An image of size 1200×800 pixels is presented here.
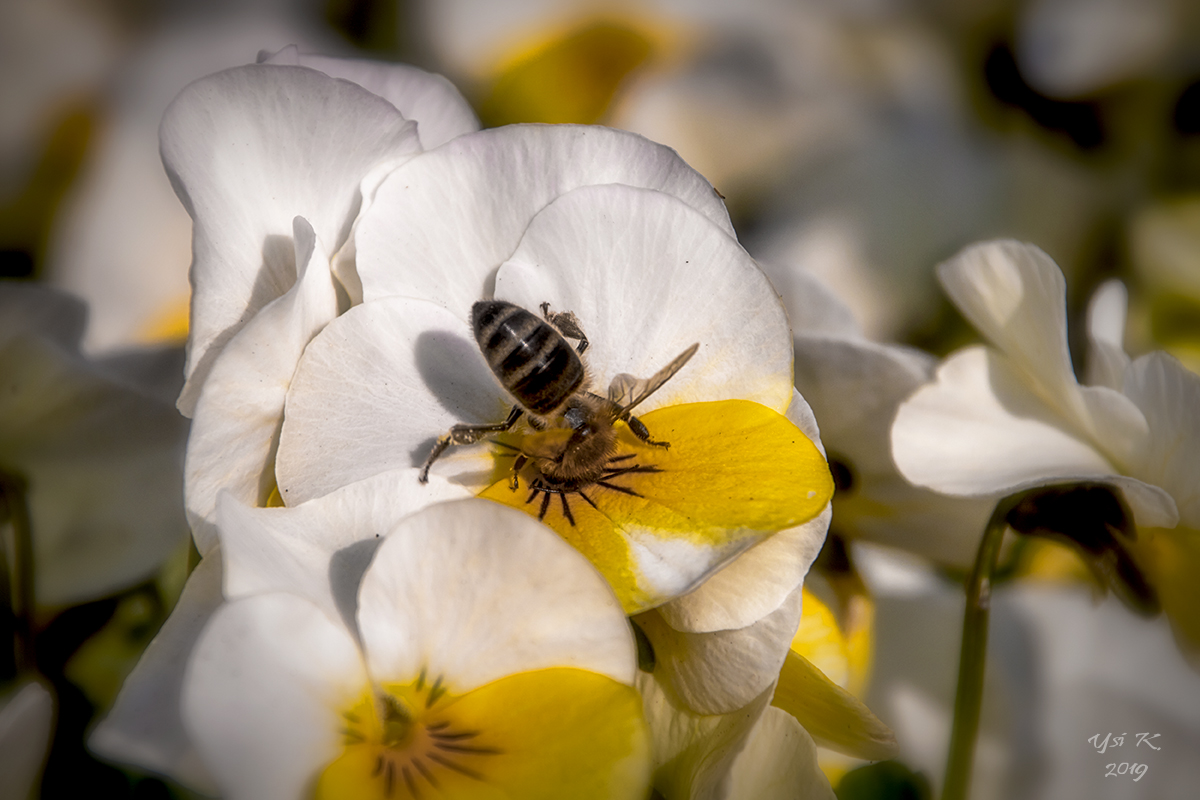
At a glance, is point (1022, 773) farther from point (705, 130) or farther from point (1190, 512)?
point (705, 130)

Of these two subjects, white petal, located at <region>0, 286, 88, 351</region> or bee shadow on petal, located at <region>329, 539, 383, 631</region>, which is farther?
white petal, located at <region>0, 286, 88, 351</region>

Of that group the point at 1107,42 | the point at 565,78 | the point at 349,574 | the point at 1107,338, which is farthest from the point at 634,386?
the point at 1107,42

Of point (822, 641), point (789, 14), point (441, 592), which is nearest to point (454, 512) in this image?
point (441, 592)

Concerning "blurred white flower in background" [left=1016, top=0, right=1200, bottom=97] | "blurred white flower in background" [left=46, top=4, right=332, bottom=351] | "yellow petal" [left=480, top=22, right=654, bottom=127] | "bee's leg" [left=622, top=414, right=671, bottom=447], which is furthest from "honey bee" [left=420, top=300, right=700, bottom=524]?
"blurred white flower in background" [left=1016, top=0, right=1200, bottom=97]

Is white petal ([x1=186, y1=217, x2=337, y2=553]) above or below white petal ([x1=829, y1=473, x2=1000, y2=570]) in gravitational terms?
above

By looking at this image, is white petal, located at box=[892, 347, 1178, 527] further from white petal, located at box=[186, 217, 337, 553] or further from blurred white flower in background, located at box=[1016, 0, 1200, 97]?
blurred white flower in background, located at box=[1016, 0, 1200, 97]

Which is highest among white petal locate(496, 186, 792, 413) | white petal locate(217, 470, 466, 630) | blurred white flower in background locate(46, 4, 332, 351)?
white petal locate(496, 186, 792, 413)
